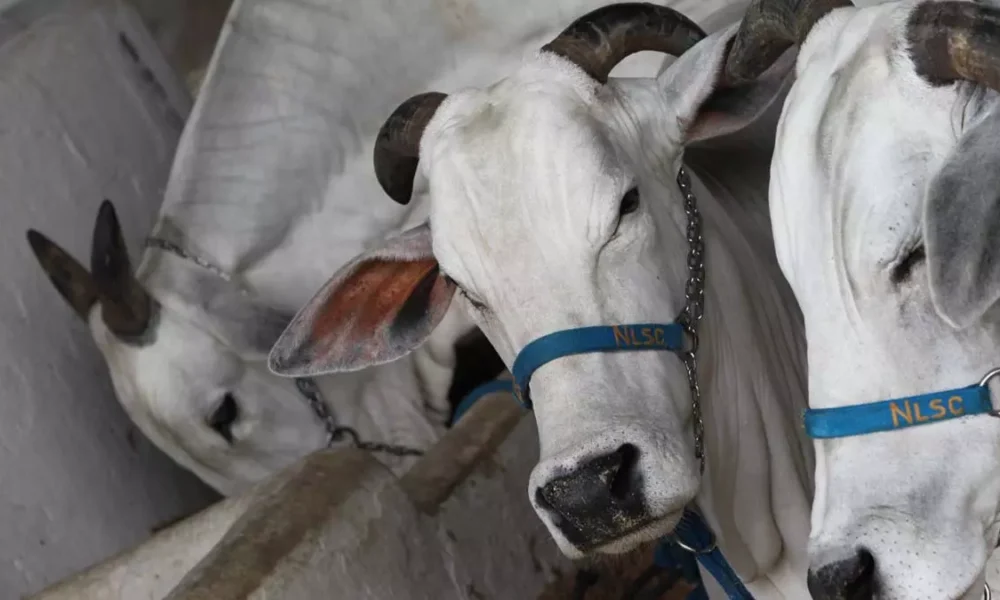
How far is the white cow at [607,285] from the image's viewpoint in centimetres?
175

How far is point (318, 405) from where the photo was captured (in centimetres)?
315

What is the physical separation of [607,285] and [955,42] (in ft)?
2.28

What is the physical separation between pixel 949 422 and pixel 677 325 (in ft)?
2.07

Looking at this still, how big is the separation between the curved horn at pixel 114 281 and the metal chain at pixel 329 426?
1.49 ft

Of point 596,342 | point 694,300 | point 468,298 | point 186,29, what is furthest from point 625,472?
point 186,29

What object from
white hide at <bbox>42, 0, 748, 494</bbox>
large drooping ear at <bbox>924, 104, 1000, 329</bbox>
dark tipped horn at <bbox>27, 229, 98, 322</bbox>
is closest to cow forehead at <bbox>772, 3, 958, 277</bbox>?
large drooping ear at <bbox>924, 104, 1000, 329</bbox>

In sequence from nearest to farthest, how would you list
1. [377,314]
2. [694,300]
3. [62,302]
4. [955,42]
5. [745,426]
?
[955,42] < [694,300] < [745,426] < [377,314] < [62,302]

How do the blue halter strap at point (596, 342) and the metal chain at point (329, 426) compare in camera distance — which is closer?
the blue halter strap at point (596, 342)

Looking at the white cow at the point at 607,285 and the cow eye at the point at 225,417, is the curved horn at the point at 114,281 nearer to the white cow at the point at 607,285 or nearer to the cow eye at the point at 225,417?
the cow eye at the point at 225,417

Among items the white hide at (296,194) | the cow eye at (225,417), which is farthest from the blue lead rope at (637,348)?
the cow eye at (225,417)

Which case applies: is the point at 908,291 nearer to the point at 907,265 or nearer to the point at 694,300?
the point at 907,265

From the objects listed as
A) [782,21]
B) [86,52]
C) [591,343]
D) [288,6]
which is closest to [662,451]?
[591,343]

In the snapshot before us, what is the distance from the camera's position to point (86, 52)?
389 cm

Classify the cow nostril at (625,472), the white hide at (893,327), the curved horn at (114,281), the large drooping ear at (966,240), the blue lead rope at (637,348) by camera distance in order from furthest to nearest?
the curved horn at (114,281), the blue lead rope at (637,348), the cow nostril at (625,472), the white hide at (893,327), the large drooping ear at (966,240)
